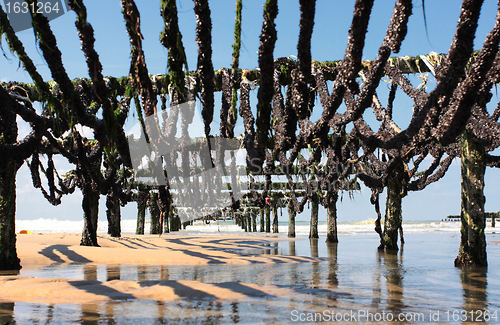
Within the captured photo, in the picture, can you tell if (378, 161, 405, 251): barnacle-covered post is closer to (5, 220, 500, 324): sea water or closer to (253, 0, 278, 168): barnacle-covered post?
(5, 220, 500, 324): sea water

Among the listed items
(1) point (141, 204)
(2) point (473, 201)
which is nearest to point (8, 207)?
(2) point (473, 201)

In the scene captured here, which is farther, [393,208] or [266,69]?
[393,208]

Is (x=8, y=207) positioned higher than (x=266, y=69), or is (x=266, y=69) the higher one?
(x=266, y=69)

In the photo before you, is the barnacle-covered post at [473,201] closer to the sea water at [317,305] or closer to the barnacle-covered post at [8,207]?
the sea water at [317,305]

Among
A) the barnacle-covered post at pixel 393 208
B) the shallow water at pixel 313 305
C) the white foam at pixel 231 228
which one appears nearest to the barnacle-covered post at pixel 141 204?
the white foam at pixel 231 228

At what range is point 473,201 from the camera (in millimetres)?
9820

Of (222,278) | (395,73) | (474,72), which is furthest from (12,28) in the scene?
(395,73)

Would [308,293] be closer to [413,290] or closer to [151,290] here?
[413,290]

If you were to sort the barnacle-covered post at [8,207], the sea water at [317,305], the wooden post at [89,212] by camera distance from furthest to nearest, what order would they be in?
the wooden post at [89,212], the barnacle-covered post at [8,207], the sea water at [317,305]

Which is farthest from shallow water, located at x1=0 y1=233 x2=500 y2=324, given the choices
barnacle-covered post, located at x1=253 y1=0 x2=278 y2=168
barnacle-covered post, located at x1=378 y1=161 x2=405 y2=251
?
barnacle-covered post, located at x1=378 y1=161 x2=405 y2=251

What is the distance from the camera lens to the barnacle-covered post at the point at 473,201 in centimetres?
983

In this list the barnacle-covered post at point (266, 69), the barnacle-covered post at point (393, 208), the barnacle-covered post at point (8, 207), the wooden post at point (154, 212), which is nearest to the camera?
the barnacle-covered post at point (266, 69)

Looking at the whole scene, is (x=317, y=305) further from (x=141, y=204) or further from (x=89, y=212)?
(x=141, y=204)

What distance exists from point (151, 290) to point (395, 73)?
8168 mm
